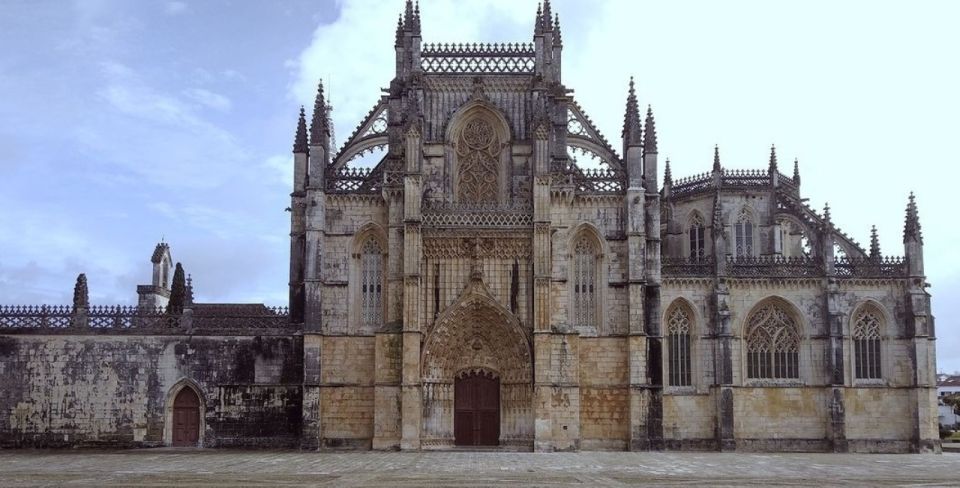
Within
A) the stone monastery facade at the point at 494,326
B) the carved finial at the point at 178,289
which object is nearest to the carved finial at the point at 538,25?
the stone monastery facade at the point at 494,326

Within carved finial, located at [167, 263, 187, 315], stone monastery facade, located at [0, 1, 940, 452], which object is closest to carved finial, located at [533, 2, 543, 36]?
stone monastery facade, located at [0, 1, 940, 452]

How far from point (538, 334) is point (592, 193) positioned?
23.1 ft

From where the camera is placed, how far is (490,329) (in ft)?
148

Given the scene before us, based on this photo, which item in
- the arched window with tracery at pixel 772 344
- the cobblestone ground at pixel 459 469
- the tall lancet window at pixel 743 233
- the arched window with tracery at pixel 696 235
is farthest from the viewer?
the arched window with tracery at pixel 696 235

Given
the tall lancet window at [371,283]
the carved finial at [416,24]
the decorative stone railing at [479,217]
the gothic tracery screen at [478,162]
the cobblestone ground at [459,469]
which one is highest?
the carved finial at [416,24]

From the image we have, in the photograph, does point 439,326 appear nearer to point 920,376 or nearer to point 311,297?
point 311,297

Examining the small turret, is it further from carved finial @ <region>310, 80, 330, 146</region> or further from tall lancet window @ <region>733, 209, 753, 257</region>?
carved finial @ <region>310, 80, 330, 146</region>

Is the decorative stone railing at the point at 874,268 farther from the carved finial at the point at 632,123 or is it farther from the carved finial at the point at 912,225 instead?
the carved finial at the point at 632,123

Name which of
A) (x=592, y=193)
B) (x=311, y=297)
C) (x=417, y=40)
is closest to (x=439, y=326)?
(x=311, y=297)

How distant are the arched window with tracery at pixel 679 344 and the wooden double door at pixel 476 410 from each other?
8.55 metres

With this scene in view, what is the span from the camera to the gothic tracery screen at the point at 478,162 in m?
47.0

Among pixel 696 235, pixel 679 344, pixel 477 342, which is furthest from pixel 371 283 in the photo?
pixel 696 235

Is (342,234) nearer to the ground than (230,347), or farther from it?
farther from it

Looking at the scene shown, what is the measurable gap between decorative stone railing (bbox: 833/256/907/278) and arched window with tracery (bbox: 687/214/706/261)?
970cm
